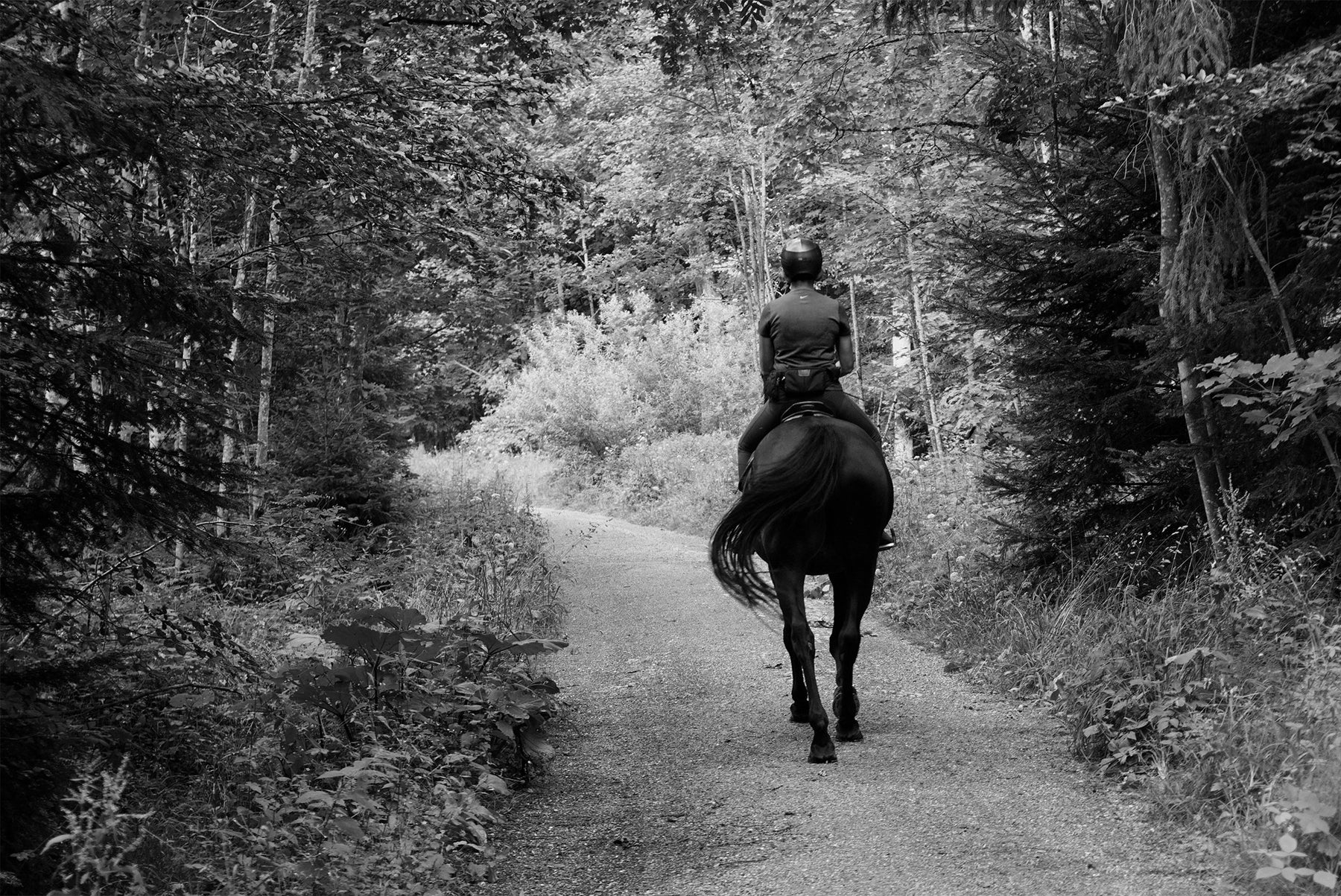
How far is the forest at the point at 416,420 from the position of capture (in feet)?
14.5

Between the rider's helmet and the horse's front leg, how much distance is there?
1.85 meters

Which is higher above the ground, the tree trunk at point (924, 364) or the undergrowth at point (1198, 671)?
the tree trunk at point (924, 364)

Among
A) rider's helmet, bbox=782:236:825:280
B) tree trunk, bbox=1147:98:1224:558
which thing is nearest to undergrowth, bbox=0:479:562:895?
rider's helmet, bbox=782:236:825:280

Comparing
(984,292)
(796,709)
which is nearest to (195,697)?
(796,709)

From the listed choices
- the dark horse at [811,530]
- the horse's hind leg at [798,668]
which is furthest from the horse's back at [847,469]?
the horse's hind leg at [798,668]

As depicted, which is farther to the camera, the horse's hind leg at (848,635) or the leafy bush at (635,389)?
the leafy bush at (635,389)

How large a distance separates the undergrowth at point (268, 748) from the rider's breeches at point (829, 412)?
2.04 meters

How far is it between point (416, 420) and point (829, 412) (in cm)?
949

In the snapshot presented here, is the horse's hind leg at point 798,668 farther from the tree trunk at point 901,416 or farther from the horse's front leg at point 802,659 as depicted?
the tree trunk at point 901,416

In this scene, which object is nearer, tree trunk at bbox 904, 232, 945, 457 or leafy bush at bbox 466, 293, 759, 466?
tree trunk at bbox 904, 232, 945, 457

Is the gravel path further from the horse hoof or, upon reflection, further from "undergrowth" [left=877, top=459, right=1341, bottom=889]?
"undergrowth" [left=877, top=459, right=1341, bottom=889]

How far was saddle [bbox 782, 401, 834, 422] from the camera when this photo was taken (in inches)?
267

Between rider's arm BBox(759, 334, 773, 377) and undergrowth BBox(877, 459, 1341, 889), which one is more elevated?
rider's arm BBox(759, 334, 773, 377)

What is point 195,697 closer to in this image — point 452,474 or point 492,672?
point 492,672
